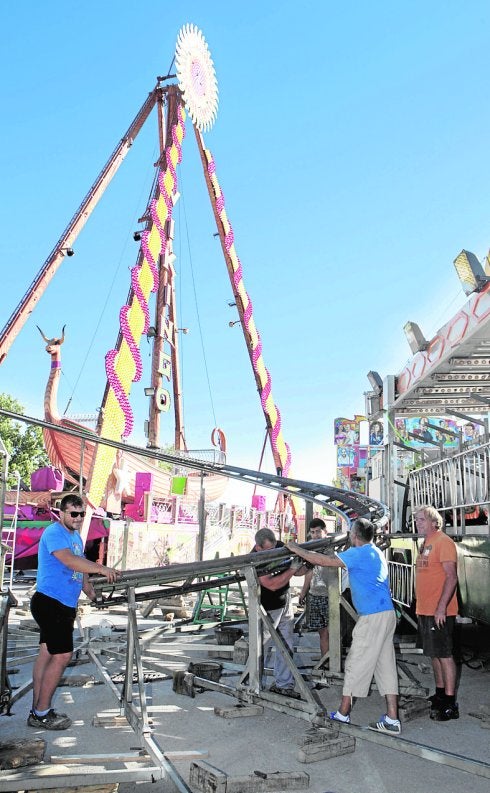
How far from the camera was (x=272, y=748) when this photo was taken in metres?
4.23

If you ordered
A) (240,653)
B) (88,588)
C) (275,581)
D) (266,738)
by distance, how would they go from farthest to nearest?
1. (240,653)
2. (275,581)
3. (88,588)
4. (266,738)

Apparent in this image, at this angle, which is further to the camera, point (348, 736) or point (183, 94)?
point (183, 94)

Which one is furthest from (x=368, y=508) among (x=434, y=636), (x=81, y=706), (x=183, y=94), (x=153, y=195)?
(x=183, y=94)

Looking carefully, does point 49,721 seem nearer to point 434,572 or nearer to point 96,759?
point 96,759

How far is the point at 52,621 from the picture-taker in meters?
4.59

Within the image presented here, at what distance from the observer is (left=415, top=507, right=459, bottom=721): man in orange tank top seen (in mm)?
5047

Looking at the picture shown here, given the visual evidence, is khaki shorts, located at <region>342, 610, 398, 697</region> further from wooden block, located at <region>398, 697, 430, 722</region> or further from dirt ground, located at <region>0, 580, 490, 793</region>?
wooden block, located at <region>398, 697, 430, 722</region>

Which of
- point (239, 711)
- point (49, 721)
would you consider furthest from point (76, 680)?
point (239, 711)

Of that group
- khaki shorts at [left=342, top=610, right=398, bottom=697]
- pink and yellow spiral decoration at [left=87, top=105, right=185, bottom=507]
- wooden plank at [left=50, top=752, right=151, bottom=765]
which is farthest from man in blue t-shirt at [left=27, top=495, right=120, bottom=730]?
pink and yellow spiral decoration at [left=87, top=105, right=185, bottom=507]

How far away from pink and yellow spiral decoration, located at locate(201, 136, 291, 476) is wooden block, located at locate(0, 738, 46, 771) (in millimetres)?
29256

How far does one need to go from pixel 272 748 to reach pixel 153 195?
21.9m

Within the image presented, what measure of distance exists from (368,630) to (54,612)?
2.37 meters

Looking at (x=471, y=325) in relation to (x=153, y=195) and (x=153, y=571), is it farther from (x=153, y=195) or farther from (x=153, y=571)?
(x=153, y=195)

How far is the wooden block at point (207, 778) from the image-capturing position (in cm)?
333
